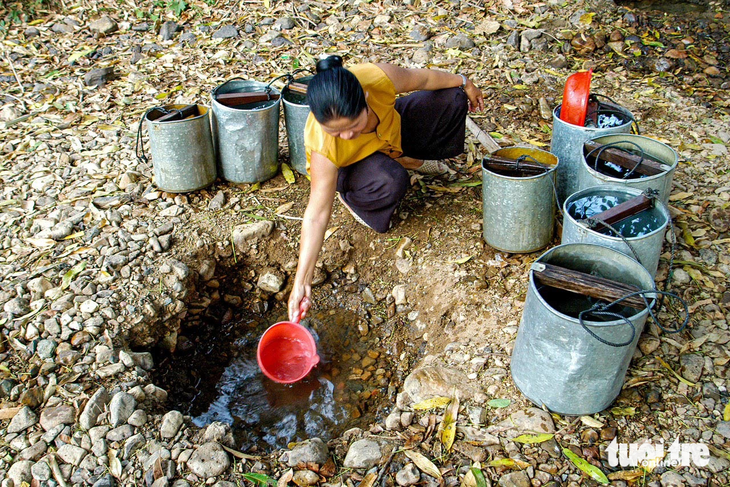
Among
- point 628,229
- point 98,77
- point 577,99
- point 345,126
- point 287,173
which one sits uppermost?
point 345,126

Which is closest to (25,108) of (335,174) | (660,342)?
(335,174)

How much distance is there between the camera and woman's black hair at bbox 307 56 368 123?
7.77ft

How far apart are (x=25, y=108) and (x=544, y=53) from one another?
4.50m

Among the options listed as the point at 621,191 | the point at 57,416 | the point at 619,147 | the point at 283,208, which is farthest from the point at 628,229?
the point at 57,416

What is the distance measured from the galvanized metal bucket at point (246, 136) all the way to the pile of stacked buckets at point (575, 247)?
Answer: 4.69ft

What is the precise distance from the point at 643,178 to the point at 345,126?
4.65 feet

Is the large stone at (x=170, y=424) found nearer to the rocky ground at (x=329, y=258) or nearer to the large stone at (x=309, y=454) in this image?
the rocky ground at (x=329, y=258)

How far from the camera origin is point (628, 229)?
8.39 ft

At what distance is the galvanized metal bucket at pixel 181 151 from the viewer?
339 centimetres

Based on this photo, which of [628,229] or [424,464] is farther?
[628,229]

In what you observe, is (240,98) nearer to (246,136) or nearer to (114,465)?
(246,136)

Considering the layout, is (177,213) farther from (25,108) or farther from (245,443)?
(25,108)

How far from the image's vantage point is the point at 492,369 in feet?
8.54

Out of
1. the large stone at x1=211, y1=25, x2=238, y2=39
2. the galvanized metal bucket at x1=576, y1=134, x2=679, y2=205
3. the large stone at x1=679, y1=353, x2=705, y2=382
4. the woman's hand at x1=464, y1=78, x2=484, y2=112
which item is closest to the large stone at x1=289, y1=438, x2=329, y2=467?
the large stone at x1=679, y1=353, x2=705, y2=382
